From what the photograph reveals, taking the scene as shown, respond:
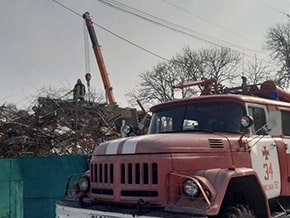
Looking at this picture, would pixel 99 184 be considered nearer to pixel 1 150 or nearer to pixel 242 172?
pixel 242 172

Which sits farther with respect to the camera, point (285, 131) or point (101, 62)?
point (101, 62)

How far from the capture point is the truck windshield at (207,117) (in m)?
5.31

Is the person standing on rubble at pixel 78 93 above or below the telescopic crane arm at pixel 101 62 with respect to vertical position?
below

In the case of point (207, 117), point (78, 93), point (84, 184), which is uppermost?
point (78, 93)

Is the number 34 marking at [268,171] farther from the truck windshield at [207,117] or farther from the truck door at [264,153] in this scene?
the truck windshield at [207,117]

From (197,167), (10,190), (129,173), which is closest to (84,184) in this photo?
(129,173)

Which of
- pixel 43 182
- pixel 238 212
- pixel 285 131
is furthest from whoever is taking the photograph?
pixel 43 182

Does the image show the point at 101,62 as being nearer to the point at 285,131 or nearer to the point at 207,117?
the point at 285,131

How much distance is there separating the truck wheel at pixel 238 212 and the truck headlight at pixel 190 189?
1.69ft

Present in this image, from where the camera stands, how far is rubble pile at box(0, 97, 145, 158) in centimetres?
968

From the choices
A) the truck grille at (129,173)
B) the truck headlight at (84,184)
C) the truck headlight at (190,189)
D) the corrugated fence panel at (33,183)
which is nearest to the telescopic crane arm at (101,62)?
the corrugated fence panel at (33,183)

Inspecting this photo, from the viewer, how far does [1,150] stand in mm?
9500

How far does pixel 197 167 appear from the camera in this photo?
14.5 feet

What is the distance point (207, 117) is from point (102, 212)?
6.98 feet
